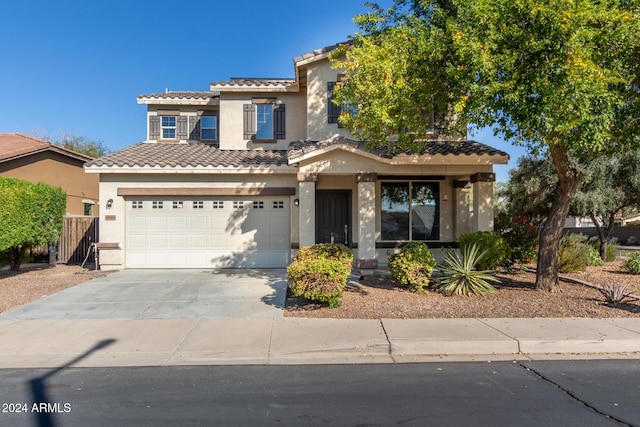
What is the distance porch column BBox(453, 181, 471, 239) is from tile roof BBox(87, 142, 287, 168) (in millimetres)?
5802

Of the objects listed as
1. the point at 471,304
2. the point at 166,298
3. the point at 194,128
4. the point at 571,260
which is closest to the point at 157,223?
the point at 166,298

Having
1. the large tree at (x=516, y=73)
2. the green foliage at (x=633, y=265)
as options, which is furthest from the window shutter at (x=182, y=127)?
the green foliage at (x=633, y=265)

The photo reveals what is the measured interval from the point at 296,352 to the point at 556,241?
6.67m

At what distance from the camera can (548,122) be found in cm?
583

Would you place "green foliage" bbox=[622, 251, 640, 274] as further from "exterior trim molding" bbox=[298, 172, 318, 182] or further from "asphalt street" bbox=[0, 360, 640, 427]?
"exterior trim molding" bbox=[298, 172, 318, 182]

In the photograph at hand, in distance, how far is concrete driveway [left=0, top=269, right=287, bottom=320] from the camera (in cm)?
720

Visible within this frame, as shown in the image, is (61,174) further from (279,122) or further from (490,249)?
(490,249)

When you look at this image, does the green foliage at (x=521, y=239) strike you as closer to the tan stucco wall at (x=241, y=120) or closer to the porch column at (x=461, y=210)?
the porch column at (x=461, y=210)

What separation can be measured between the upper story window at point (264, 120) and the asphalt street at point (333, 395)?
1005cm

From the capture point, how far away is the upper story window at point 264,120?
13.7 m

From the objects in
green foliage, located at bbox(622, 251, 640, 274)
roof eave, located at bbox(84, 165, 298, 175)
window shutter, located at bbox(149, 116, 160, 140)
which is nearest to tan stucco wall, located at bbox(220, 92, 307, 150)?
roof eave, located at bbox(84, 165, 298, 175)

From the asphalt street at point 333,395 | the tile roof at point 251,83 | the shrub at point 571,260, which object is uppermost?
the tile roof at point 251,83

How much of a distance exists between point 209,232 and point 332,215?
13.3 feet

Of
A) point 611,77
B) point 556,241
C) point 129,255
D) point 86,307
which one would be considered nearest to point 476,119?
point 611,77
